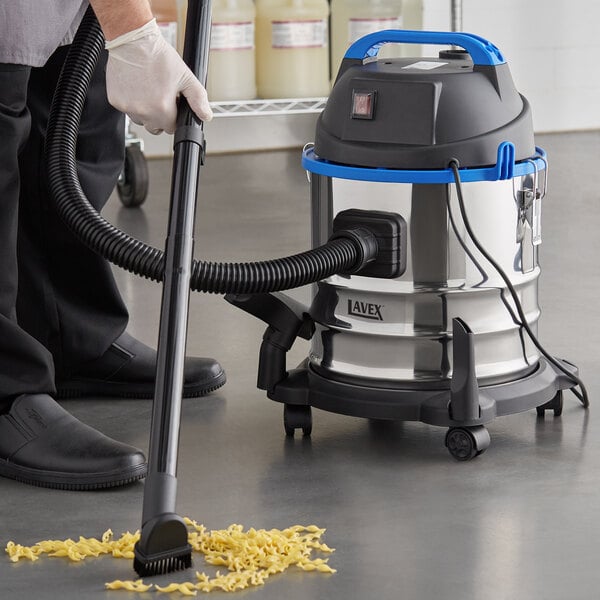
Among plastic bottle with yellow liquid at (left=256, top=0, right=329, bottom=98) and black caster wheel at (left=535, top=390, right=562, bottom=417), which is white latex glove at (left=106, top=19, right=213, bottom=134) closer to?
black caster wheel at (left=535, top=390, right=562, bottom=417)

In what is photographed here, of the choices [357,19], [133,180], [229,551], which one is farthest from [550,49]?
[229,551]

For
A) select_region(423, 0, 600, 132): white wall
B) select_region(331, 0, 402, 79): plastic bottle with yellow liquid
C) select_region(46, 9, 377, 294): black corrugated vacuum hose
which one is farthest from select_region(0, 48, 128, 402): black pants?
select_region(423, 0, 600, 132): white wall

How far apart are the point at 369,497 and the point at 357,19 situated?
268cm

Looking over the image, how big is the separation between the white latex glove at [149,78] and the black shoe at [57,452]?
A: 1.36 ft

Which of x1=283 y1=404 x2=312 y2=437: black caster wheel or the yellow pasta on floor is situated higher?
x1=283 y1=404 x2=312 y2=437: black caster wheel

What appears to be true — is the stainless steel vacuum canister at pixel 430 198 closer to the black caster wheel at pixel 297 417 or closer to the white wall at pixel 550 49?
the black caster wheel at pixel 297 417

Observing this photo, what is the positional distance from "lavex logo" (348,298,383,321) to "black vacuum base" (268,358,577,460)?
0.30 ft

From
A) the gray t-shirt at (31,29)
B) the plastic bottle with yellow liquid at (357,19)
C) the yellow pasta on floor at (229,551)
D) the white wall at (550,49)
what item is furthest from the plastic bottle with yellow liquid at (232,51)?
the yellow pasta on floor at (229,551)

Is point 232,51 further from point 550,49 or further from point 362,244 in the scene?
point 362,244

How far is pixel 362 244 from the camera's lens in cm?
154

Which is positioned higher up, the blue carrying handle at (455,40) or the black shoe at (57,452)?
the blue carrying handle at (455,40)

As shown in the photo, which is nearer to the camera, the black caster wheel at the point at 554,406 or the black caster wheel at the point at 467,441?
the black caster wheel at the point at 467,441

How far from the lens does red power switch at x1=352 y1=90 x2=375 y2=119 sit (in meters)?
1.54

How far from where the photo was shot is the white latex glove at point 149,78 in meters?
1.35
